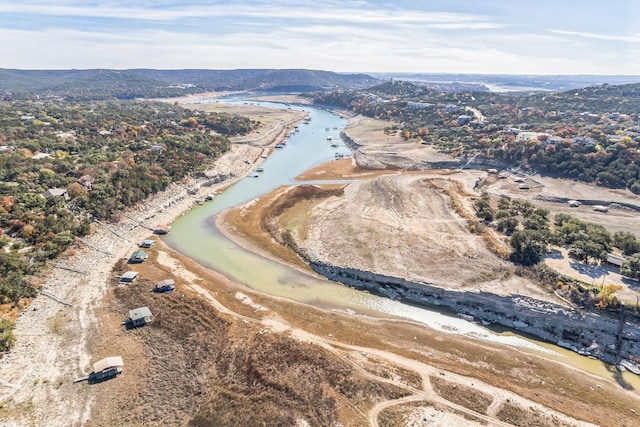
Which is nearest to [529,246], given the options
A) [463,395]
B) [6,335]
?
[463,395]

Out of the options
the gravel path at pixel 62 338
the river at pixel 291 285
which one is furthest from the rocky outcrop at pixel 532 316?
the gravel path at pixel 62 338

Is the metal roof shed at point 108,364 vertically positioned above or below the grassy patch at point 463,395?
above

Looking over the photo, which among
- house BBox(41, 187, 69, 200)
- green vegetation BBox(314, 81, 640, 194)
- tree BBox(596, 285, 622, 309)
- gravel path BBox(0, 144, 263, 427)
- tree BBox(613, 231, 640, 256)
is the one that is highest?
green vegetation BBox(314, 81, 640, 194)

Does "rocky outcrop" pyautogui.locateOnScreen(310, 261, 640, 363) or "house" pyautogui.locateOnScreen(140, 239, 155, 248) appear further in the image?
"house" pyautogui.locateOnScreen(140, 239, 155, 248)

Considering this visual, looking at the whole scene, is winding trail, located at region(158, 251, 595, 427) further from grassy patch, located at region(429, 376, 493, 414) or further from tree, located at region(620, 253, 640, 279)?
tree, located at region(620, 253, 640, 279)

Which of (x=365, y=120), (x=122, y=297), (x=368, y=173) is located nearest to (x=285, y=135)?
(x=365, y=120)

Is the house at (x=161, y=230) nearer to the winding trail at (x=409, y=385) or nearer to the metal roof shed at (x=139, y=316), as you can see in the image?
the metal roof shed at (x=139, y=316)

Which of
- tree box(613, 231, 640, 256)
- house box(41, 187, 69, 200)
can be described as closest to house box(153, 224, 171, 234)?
house box(41, 187, 69, 200)
